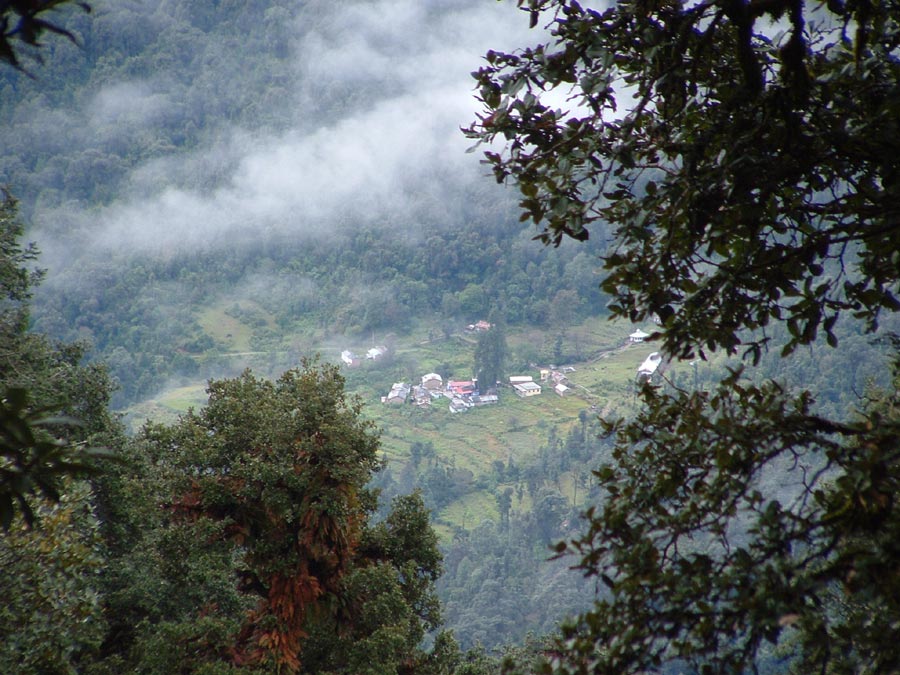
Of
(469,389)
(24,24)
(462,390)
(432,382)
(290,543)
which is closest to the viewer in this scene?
(24,24)

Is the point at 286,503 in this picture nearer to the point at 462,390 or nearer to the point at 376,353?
the point at 462,390

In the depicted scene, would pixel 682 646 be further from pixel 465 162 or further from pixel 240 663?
pixel 465 162

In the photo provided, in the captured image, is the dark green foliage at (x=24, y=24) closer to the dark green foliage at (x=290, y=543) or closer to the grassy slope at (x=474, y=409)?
the dark green foliage at (x=290, y=543)

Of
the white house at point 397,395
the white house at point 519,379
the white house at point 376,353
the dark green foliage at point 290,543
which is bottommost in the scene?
the dark green foliage at point 290,543

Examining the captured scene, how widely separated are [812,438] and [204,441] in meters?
6.72

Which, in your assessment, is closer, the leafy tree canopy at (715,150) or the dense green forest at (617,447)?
the dense green forest at (617,447)

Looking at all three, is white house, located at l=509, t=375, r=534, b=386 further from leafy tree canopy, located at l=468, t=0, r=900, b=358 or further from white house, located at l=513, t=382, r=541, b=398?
leafy tree canopy, located at l=468, t=0, r=900, b=358

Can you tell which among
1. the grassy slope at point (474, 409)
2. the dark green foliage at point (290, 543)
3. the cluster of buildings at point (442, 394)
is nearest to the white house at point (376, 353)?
the grassy slope at point (474, 409)

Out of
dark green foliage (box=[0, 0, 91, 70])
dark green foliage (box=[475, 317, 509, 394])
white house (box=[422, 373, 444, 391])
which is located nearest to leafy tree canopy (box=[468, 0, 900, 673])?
dark green foliage (box=[0, 0, 91, 70])

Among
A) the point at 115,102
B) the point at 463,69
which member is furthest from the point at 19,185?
the point at 463,69

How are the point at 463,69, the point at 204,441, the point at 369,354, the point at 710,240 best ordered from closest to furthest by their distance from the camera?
the point at 710,240 → the point at 204,441 → the point at 369,354 → the point at 463,69

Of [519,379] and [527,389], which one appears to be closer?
[527,389]

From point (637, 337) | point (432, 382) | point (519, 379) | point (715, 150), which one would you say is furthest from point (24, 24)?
point (519, 379)

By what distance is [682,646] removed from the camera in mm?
1892
